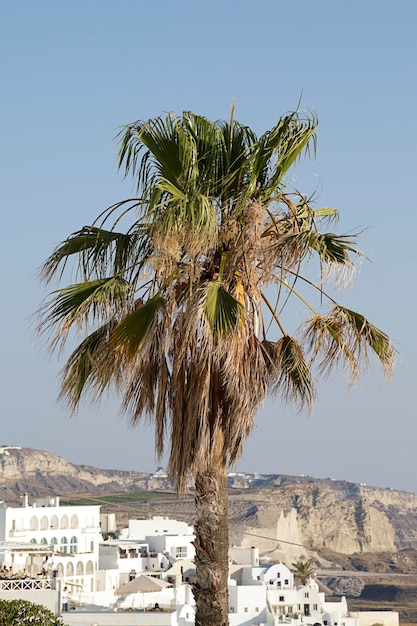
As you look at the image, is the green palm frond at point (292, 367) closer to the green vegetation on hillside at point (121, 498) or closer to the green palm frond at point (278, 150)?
the green palm frond at point (278, 150)

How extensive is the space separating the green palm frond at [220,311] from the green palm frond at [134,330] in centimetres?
65

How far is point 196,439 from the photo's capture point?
9891mm

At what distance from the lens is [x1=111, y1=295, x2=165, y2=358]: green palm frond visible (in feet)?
32.7

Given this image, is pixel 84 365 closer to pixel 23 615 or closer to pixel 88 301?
pixel 88 301

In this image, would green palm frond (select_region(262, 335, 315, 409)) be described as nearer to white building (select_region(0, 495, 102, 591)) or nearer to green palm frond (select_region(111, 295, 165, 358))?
green palm frond (select_region(111, 295, 165, 358))

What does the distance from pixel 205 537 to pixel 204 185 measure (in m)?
3.32

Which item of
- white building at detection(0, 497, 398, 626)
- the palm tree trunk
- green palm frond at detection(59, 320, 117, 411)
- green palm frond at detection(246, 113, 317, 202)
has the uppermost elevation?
green palm frond at detection(246, 113, 317, 202)

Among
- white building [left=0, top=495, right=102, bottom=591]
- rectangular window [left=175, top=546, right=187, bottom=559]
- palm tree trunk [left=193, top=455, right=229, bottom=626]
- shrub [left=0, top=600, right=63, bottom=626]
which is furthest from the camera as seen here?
rectangular window [left=175, top=546, right=187, bottom=559]

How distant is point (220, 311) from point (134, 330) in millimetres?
899

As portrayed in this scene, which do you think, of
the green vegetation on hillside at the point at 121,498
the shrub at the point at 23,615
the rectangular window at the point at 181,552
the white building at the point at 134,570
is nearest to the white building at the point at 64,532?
the white building at the point at 134,570

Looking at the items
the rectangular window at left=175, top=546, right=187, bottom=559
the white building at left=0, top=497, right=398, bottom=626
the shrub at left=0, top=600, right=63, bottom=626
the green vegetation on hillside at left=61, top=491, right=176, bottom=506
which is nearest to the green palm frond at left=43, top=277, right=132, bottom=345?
the shrub at left=0, top=600, right=63, bottom=626

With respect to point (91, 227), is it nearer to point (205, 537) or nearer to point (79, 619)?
point (205, 537)

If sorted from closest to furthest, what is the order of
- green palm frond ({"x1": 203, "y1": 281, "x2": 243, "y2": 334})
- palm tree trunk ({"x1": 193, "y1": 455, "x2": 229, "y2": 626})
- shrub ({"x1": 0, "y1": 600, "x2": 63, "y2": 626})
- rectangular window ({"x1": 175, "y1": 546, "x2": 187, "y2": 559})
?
green palm frond ({"x1": 203, "y1": 281, "x2": 243, "y2": 334}) → palm tree trunk ({"x1": 193, "y1": 455, "x2": 229, "y2": 626}) → shrub ({"x1": 0, "y1": 600, "x2": 63, "y2": 626}) → rectangular window ({"x1": 175, "y1": 546, "x2": 187, "y2": 559})

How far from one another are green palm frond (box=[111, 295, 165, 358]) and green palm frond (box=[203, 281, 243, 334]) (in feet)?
2.13
